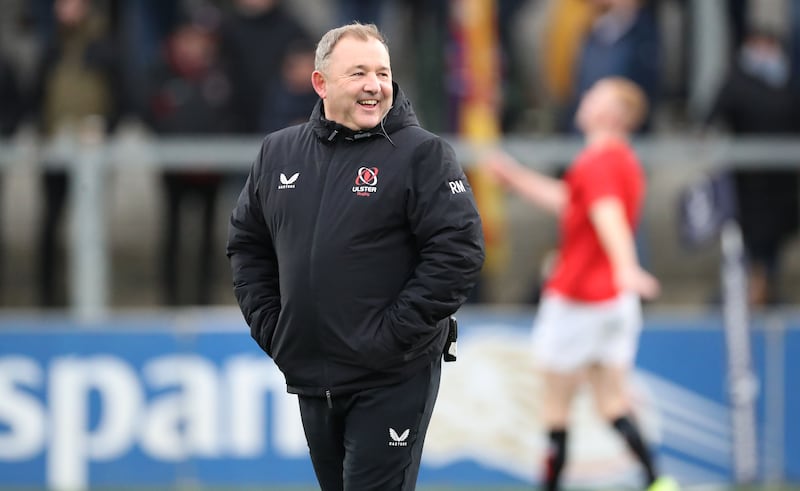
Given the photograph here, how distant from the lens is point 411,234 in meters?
5.39

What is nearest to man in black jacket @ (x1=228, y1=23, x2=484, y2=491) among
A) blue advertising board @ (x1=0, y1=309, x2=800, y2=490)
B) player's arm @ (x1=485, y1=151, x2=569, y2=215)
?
player's arm @ (x1=485, y1=151, x2=569, y2=215)

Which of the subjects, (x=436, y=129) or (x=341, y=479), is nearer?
(x=341, y=479)

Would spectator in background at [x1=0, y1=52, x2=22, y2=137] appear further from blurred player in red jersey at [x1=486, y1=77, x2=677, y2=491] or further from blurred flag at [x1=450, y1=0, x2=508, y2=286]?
blurred player in red jersey at [x1=486, y1=77, x2=677, y2=491]

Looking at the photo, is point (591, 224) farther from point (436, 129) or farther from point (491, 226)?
point (436, 129)

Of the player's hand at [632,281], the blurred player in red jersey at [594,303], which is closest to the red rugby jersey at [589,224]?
the blurred player in red jersey at [594,303]

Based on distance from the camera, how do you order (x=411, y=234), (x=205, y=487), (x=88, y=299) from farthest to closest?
(x=88, y=299) < (x=205, y=487) < (x=411, y=234)

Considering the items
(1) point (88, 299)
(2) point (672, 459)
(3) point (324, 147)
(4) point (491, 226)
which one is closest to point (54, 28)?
(1) point (88, 299)

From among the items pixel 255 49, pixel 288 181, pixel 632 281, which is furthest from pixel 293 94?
pixel 288 181

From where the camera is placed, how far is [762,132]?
11039mm

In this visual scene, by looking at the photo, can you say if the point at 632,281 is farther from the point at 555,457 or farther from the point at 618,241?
the point at 555,457

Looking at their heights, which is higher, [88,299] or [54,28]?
[54,28]

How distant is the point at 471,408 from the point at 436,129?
2781 millimetres

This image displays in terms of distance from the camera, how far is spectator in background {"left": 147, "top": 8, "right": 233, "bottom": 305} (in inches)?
430

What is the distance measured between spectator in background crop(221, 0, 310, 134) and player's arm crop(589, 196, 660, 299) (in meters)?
3.58
